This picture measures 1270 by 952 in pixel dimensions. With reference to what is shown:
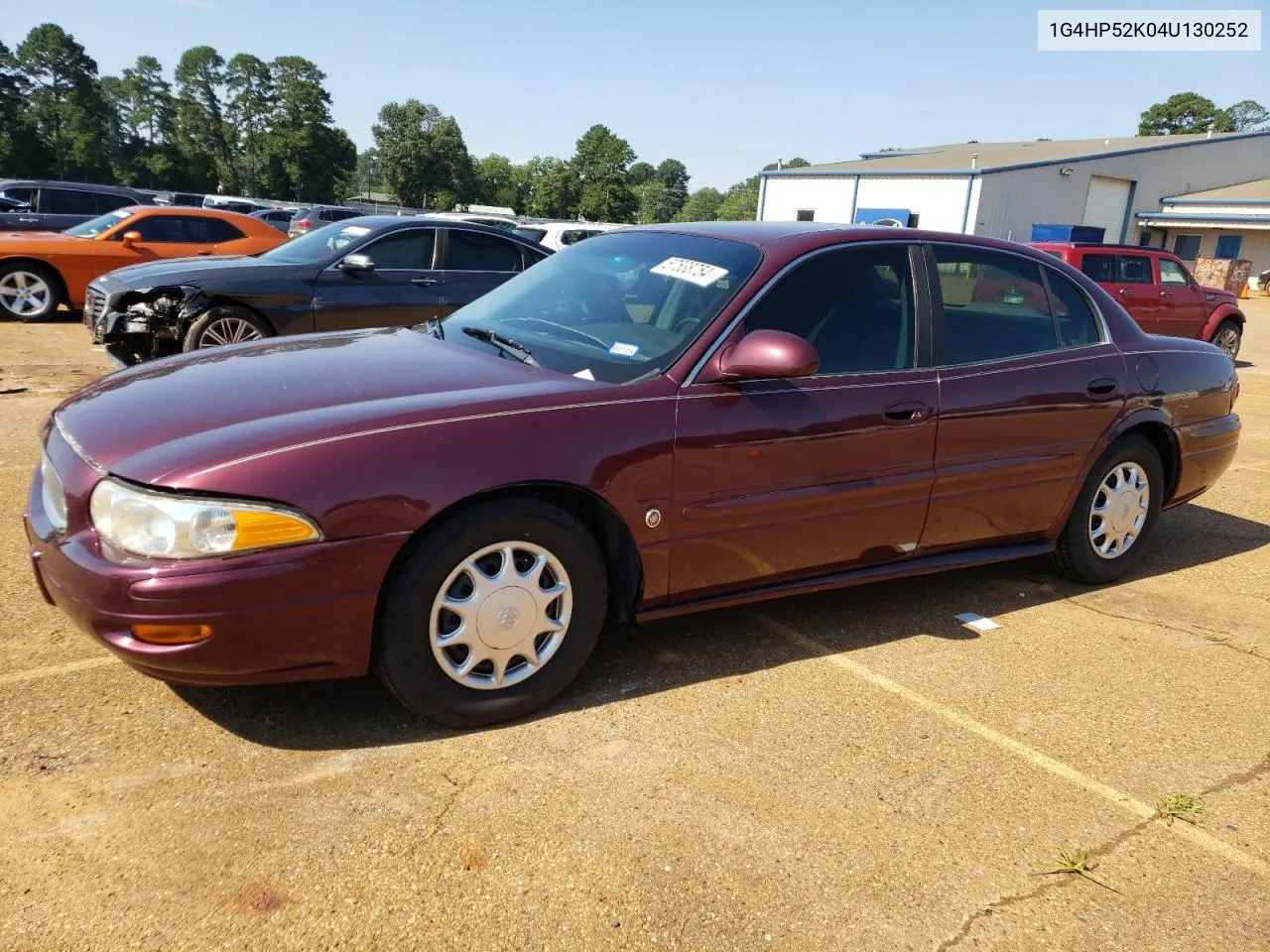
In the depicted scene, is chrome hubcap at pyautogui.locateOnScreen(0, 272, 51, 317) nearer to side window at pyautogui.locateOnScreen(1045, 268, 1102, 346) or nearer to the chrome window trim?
the chrome window trim

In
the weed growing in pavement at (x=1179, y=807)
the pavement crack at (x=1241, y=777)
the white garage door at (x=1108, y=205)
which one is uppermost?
the white garage door at (x=1108, y=205)

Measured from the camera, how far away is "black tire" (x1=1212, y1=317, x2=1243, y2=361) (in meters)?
14.0

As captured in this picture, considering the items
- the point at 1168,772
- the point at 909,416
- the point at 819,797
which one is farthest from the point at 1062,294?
the point at 819,797

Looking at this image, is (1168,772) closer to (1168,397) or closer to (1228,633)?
(1228,633)

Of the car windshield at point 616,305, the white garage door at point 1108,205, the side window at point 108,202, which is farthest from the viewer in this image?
the white garage door at point 1108,205

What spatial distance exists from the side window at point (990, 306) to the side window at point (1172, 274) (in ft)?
35.3

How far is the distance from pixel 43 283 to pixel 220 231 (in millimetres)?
2117

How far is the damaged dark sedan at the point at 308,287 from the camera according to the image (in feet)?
24.8

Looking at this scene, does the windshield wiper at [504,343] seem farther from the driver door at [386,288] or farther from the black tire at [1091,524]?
the driver door at [386,288]

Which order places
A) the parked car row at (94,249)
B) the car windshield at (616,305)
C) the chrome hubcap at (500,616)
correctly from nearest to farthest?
the chrome hubcap at (500,616) < the car windshield at (616,305) < the parked car row at (94,249)

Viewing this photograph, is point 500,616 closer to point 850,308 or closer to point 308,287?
point 850,308

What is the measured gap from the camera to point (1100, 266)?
12.8 m

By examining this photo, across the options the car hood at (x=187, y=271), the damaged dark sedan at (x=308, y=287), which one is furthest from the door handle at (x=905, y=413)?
the car hood at (x=187, y=271)

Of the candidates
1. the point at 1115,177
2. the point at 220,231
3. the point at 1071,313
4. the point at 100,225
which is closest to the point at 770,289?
the point at 1071,313
